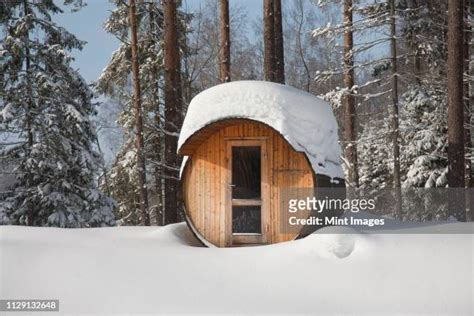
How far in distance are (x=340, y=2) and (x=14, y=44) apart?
395 inches

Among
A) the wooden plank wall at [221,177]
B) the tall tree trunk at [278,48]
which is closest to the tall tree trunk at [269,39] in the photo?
the tall tree trunk at [278,48]

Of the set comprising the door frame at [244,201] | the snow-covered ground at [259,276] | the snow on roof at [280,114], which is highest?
the snow on roof at [280,114]

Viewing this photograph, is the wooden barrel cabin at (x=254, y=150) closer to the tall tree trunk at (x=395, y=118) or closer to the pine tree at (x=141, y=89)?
the tall tree trunk at (x=395, y=118)

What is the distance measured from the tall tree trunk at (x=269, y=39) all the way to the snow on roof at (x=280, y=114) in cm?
450

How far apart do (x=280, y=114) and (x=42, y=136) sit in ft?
22.5

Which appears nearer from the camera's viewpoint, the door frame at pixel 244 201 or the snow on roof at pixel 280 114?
the snow on roof at pixel 280 114

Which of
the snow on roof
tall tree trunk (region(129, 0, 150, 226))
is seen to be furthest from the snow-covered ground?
tall tree trunk (region(129, 0, 150, 226))

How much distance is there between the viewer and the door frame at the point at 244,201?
7715 mm

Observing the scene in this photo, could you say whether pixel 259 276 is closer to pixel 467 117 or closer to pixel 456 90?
pixel 456 90

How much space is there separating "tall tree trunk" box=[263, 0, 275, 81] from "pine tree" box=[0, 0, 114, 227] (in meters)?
4.72

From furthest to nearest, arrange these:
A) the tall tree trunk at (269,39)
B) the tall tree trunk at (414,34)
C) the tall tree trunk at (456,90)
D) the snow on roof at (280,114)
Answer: the tall tree trunk at (414,34) < the tall tree trunk at (269,39) < the tall tree trunk at (456,90) < the snow on roof at (280,114)

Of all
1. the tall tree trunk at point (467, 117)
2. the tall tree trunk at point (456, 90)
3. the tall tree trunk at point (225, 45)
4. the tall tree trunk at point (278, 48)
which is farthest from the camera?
the tall tree trunk at point (467, 117)

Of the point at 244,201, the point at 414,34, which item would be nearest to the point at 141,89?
the point at 414,34

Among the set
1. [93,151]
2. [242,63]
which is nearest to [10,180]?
[93,151]
